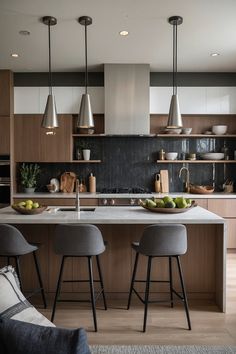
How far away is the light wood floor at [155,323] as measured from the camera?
253cm

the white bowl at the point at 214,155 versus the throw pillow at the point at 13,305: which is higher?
the white bowl at the point at 214,155

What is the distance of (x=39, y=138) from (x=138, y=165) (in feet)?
5.63

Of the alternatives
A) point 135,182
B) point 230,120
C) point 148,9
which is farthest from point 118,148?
point 148,9

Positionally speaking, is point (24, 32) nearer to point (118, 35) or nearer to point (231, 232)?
point (118, 35)

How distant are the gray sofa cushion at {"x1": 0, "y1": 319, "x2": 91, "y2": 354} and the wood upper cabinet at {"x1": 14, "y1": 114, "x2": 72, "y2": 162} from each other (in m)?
4.18

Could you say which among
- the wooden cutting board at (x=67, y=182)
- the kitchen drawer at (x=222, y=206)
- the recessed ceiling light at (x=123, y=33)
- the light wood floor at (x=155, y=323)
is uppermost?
the recessed ceiling light at (x=123, y=33)

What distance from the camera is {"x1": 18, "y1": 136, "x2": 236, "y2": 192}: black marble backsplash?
5.57m

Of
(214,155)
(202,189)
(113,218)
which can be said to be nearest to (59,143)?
(202,189)

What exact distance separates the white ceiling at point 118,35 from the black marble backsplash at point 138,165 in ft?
3.96

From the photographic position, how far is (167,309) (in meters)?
3.10

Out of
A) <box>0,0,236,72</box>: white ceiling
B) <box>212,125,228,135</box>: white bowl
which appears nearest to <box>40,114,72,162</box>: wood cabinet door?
<box>0,0,236,72</box>: white ceiling

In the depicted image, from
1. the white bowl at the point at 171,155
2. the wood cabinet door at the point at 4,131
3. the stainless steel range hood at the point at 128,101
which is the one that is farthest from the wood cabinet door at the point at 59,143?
the white bowl at the point at 171,155

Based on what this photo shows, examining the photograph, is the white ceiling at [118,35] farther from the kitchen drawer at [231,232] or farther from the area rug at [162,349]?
the area rug at [162,349]

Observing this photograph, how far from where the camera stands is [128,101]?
197 inches
